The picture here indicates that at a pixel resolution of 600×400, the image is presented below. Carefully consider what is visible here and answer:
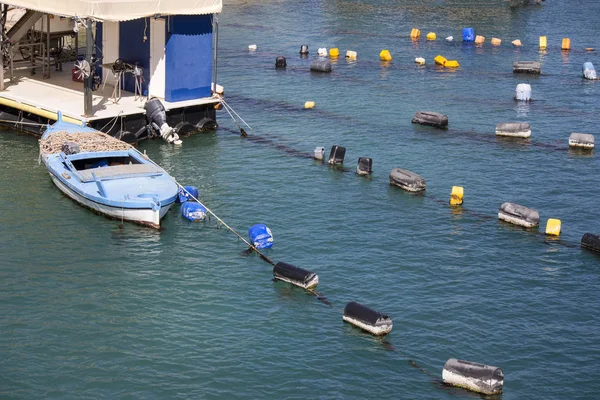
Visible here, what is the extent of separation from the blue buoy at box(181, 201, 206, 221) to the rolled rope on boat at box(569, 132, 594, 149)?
20230 millimetres

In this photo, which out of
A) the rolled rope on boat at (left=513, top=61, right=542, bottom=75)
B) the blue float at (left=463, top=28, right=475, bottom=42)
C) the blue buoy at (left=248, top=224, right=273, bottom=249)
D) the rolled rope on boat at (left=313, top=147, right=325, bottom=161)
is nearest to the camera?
the blue buoy at (left=248, top=224, right=273, bottom=249)

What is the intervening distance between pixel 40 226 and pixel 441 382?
17398 millimetres

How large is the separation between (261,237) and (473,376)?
11192 mm

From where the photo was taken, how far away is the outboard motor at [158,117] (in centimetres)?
4453

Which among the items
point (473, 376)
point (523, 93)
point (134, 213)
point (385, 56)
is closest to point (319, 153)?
point (134, 213)

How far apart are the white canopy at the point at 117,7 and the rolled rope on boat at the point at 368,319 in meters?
19.8

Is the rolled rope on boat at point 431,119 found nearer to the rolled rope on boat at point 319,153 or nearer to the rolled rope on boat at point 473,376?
the rolled rope on boat at point 319,153

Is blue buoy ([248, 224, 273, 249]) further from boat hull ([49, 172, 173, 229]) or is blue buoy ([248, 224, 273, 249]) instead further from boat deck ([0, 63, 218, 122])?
boat deck ([0, 63, 218, 122])

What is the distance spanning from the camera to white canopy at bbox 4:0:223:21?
41812 mm

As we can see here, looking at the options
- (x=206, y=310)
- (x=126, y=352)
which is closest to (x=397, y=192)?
(x=206, y=310)

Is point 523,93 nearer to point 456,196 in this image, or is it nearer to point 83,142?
point 456,196

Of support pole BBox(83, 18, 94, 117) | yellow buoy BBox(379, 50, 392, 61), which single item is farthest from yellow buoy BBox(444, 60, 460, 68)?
support pole BBox(83, 18, 94, 117)

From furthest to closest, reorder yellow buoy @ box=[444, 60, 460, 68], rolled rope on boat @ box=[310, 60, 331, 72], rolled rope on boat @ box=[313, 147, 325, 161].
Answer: yellow buoy @ box=[444, 60, 460, 68], rolled rope on boat @ box=[310, 60, 331, 72], rolled rope on boat @ box=[313, 147, 325, 161]

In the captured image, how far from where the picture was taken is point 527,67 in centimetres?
6281
